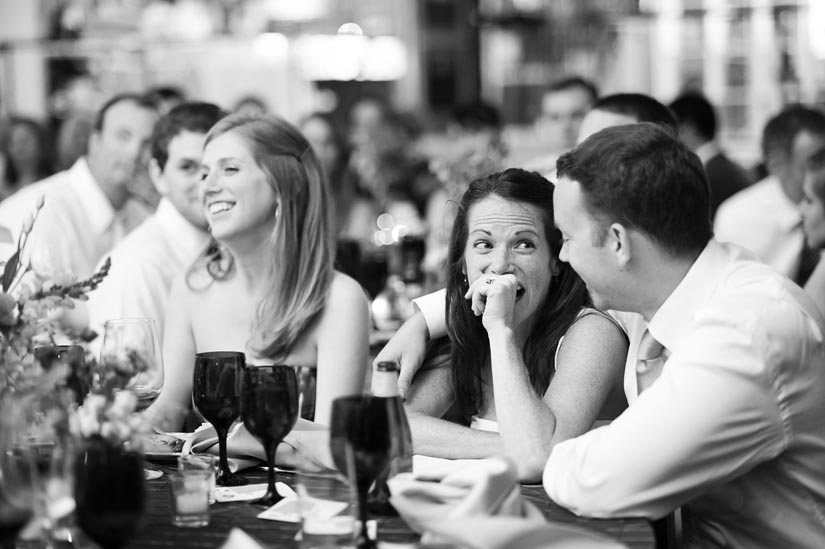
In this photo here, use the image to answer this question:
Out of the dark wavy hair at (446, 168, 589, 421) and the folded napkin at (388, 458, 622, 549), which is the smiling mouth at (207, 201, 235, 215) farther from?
the folded napkin at (388, 458, 622, 549)

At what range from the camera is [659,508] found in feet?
5.82

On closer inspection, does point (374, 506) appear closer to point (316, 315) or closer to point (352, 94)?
point (316, 315)

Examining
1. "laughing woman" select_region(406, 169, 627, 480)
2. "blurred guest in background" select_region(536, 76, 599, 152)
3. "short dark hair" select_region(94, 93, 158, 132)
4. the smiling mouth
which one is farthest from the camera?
"blurred guest in background" select_region(536, 76, 599, 152)

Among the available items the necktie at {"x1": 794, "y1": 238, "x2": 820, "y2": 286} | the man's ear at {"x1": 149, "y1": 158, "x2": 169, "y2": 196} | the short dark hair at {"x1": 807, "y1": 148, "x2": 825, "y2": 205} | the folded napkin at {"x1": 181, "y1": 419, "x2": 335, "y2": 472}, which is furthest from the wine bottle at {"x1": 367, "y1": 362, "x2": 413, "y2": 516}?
the necktie at {"x1": 794, "y1": 238, "x2": 820, "y2": 286}

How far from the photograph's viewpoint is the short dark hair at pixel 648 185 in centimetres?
196

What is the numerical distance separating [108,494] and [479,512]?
1.68 feet

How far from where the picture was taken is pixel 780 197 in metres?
5.22

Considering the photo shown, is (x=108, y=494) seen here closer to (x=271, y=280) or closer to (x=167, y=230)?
(x=271, y=280)

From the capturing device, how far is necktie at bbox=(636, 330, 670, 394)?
2.12 metres

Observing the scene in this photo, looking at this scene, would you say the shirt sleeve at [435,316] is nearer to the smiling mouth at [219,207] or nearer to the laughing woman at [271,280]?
the laughing woman at [271,280]

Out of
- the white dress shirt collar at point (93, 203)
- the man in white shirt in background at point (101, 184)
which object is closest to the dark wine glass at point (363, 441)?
the man in white shirt in background at point (101, 184)

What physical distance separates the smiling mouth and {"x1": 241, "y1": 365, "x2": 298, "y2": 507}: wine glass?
3.10ft

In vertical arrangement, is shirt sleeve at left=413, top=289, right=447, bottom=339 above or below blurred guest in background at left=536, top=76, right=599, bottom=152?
below

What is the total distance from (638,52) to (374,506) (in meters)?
9.06
